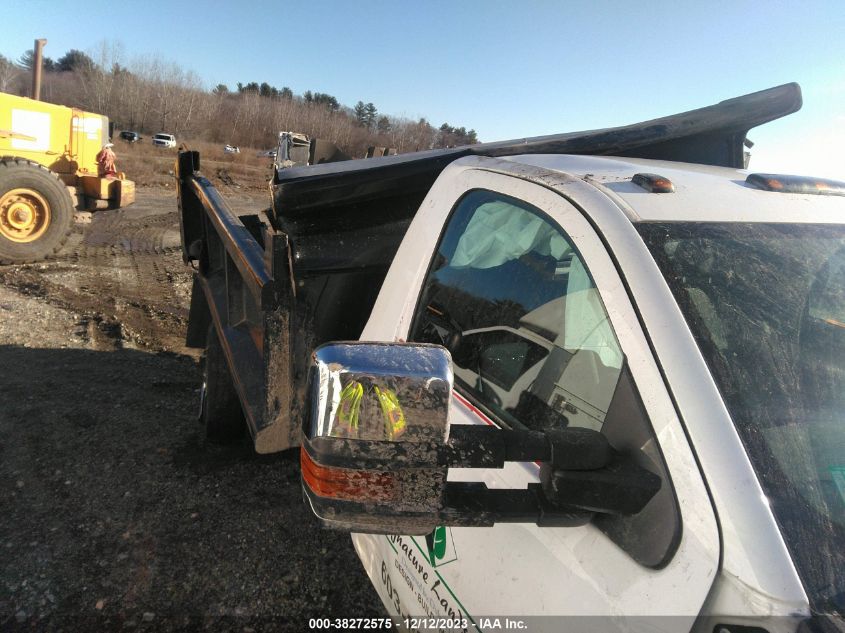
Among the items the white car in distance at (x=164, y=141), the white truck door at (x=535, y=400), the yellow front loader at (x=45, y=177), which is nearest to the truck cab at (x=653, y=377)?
the white truck door at (x=535, y=400)

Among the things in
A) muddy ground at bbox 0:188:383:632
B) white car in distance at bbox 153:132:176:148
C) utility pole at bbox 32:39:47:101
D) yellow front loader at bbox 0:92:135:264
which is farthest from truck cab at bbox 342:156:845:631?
white car in distance at bbox 153:132:176:148

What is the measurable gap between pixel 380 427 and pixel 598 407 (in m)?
0.56

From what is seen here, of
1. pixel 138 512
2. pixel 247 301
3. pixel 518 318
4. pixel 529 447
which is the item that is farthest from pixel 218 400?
pixel 529 447

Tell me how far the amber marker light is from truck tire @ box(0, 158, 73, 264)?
31.5ft

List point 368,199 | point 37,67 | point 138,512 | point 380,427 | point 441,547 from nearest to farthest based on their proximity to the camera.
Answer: point 380,427
point 441,547
point 368,199
point 138,512
point 37,67

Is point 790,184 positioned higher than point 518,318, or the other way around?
point 790,184

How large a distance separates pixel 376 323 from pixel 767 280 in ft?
4.12

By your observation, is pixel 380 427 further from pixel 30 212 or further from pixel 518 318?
pixel 30 212

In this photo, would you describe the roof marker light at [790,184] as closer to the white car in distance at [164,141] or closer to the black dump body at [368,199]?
the black dump body at [368,199]

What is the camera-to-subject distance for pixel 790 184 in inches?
67.0

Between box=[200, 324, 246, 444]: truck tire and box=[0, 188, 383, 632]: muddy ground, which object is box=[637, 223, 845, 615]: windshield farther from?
box=[200, 324, 246, 444]: truck tire

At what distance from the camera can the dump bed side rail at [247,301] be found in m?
2.32

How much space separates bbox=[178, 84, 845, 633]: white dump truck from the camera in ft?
3.40

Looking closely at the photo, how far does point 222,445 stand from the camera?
13.1 ft
